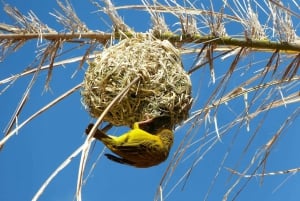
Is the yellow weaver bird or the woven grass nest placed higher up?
the woven grass nest

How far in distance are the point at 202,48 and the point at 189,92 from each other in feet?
0.57

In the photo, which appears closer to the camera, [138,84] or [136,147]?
[136,147]

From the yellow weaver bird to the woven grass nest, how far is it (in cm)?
22

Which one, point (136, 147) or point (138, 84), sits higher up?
point (138, 84)

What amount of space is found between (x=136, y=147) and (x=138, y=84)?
368 millimetres

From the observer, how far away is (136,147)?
196 cm

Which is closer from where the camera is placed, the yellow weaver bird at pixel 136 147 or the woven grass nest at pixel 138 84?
the yellow weaver bird at pixel 136 147

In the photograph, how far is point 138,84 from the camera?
7.47ft

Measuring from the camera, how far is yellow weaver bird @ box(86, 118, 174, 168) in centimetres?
196

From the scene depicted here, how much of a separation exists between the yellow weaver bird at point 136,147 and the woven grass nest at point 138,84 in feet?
0.72

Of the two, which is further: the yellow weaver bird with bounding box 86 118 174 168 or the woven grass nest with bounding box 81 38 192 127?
the woven grass nest with bounding box 81 38 192 127

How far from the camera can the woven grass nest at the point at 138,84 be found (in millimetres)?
2277

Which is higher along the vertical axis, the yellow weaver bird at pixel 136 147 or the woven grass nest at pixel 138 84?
the woven grass nest at pixel 138 84

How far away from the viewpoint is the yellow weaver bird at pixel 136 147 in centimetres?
196
